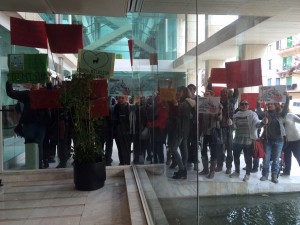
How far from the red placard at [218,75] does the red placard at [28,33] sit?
9.65 feet

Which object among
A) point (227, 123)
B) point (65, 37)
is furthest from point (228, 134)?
point (65, 37)

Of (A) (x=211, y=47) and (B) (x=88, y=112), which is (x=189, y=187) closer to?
(A) (x=211, y=47)

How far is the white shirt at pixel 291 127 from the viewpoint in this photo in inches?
37.0

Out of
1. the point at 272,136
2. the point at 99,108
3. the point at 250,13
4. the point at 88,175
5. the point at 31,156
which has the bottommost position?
the point at 88,175

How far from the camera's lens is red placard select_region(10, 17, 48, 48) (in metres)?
3.49

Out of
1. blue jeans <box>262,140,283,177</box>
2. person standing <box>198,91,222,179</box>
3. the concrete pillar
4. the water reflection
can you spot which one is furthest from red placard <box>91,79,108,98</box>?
blue jeans <box>262,140,283,177</box>

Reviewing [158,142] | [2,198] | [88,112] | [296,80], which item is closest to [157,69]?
[158,142]

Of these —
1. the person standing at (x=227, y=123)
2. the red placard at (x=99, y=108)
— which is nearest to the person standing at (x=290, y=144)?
the person standing at (x=227, y=123)

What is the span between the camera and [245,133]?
1.33 metres

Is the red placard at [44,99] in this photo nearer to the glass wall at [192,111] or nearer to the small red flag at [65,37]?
the small red flag at [65,37]

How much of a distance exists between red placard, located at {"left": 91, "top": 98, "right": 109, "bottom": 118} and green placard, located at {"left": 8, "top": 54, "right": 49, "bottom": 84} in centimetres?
71

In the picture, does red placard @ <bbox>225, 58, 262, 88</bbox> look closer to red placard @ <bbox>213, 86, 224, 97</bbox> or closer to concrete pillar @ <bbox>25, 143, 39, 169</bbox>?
red placard @ <bbox>213, 86, 224, 97</bbox>

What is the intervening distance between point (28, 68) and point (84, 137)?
116 centimetres

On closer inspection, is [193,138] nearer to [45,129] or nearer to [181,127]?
[181,127]
